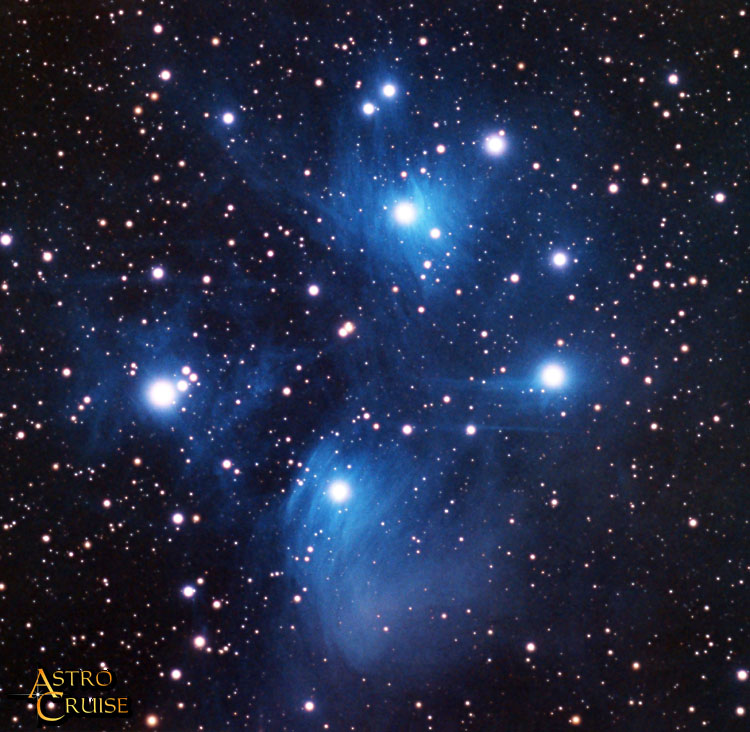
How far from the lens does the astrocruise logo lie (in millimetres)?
642

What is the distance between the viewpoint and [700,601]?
2.10 feet

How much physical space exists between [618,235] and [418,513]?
0.32 m

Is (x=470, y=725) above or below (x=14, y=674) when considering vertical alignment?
below

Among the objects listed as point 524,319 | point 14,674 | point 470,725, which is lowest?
point 470,725

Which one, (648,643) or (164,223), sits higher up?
(164,223)

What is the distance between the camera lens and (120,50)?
0.64m

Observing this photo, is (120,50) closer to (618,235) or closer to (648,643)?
(618,235)

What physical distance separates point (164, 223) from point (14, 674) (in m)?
0.44

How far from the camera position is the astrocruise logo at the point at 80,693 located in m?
0.64

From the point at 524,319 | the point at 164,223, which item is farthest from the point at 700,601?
the point at 164,223

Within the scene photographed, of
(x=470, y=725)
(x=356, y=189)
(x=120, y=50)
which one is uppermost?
(x=120, y=50)

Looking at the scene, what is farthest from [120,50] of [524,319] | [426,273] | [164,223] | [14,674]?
[14,674]

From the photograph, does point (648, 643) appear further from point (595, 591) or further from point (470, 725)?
point (470, 725)

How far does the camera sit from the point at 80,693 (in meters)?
0.64
